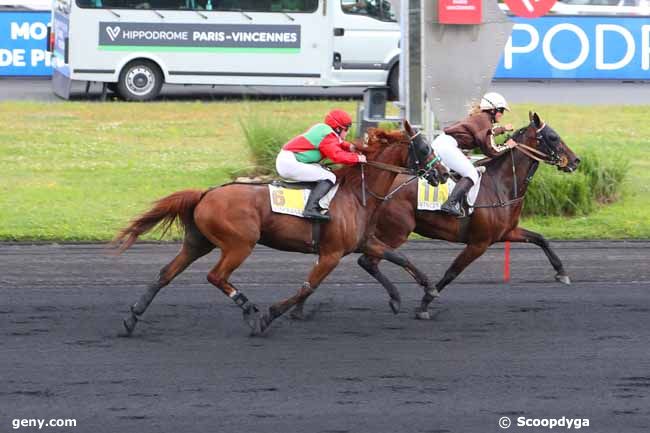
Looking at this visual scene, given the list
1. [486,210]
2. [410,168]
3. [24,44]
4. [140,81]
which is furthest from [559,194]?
[24,44]

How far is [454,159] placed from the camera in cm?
1059

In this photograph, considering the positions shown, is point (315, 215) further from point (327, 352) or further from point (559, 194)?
point (559, 194)

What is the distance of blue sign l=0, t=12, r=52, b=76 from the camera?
2427 cm

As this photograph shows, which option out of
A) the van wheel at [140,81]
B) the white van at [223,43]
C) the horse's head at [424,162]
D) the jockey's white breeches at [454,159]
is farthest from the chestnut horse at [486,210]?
the van wheel at [140,81]

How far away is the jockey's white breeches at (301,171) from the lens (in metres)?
9.67

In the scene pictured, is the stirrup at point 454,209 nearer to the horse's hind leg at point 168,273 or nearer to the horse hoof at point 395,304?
the horse hoof at point 395,304

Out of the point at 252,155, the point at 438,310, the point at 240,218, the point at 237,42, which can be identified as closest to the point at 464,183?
the point at 438,310

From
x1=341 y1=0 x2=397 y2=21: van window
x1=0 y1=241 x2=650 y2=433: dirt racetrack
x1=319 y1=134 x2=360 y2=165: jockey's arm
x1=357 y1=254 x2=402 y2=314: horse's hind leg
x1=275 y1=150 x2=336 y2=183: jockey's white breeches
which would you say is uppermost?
x1=341 y1=0 x2=397 y2=21: van window

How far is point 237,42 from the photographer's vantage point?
22.8 m

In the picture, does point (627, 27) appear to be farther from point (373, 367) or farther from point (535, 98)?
point (373, 367)

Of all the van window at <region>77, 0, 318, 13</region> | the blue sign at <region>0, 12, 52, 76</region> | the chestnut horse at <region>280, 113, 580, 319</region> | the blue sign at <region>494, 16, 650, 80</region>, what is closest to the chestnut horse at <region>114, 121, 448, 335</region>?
the chestnut horse at <region>280, 113, 580, 319</region>

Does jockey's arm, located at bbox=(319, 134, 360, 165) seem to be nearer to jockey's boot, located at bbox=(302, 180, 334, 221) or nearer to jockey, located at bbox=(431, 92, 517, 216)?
jockey's boot, located at bbox=(302, 180, 334, 221)

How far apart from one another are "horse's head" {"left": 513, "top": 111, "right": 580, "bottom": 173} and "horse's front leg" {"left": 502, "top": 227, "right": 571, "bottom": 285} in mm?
731

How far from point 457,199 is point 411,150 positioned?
91 cm
